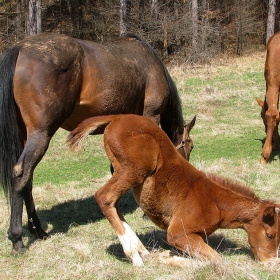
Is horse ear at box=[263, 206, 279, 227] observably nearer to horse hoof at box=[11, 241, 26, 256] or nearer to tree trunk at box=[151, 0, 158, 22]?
horse hoof at box=[11, 241, 26, 256]

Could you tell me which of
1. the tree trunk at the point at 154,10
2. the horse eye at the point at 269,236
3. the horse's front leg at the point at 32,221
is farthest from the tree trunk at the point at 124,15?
the horse eye at the point at 269,236

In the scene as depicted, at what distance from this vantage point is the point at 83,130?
455cm

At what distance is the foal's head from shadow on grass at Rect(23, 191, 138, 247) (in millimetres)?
2310

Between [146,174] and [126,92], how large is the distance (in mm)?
1848

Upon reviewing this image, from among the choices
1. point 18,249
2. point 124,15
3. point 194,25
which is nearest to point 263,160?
point 18,249

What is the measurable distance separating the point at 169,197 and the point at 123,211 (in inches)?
82.2

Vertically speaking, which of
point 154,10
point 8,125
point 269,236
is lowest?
point 269,236

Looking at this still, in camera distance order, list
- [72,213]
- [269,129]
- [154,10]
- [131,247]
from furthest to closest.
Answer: [154,10], [269,129], [72,213], [131,247]

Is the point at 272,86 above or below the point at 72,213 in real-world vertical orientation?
above

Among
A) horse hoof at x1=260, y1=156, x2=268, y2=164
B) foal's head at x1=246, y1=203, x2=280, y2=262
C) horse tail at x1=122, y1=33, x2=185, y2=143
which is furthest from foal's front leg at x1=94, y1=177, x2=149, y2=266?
horse hoof at x1=260, y1=156, x2=268, y2=164

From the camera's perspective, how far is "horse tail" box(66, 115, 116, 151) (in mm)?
4484

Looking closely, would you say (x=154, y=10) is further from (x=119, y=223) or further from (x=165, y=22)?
(x=119, y=223)

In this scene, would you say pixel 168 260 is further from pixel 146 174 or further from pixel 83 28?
pixel 83 28

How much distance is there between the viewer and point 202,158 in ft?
29.4
